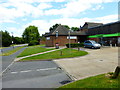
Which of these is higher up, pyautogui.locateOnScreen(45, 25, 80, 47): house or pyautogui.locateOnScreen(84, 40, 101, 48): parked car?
pyautogui.locateOnScreen(45, 25, 80, 47): house

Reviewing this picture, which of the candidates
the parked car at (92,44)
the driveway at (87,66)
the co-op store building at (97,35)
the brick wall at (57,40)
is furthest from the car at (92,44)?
the driveway at (87,66)

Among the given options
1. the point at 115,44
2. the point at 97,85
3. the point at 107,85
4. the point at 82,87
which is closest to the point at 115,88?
the point at 107,85

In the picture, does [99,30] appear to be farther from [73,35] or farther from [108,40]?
[73,35]

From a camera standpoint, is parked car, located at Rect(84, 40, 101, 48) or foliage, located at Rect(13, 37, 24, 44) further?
foliage, located at Rect(13, 37, 24, 44)

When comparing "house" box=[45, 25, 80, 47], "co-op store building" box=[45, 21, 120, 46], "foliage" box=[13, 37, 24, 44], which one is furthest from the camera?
"foliage" box=[13, 37, 24, 44]

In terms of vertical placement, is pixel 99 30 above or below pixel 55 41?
above

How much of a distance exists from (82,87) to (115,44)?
25.1 metres

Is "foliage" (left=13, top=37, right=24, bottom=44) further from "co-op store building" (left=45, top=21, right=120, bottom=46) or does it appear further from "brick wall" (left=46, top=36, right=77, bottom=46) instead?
"brick wall" (left=46, top=36, right=77, bottom=46)

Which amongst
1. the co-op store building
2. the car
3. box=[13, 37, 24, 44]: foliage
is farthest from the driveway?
box=[13, 37, 24, 44]: foliage

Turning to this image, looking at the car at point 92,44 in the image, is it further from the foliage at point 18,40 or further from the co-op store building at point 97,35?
the foliage at point 18,40

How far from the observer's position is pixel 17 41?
287ft

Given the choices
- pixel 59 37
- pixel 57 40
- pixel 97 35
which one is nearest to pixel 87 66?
pixel 57 40

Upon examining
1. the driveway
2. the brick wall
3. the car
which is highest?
the brick wall

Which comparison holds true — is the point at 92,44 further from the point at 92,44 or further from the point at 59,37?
the point at 59,37
